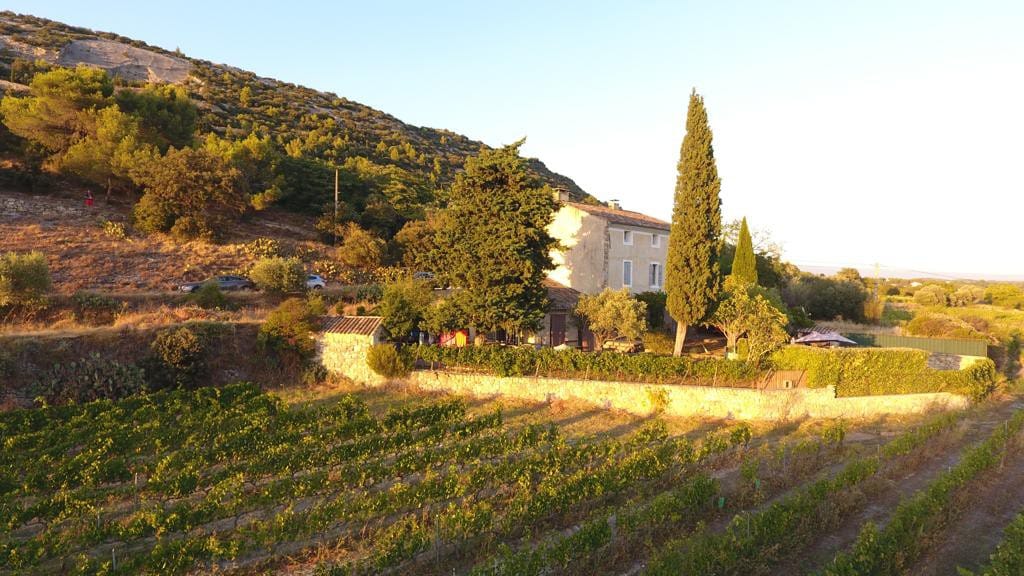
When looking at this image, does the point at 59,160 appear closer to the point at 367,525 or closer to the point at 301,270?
the point at 301,270

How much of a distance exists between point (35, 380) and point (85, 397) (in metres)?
1.90

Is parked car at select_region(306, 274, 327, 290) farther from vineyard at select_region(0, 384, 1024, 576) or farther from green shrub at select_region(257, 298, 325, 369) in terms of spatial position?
vineyard at select_region(0, 384, 1024, 576)

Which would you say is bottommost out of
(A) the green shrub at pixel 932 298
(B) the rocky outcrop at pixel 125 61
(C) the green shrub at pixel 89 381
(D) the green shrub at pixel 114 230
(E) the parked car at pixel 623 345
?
(C) the green shrub at pixel 89 381

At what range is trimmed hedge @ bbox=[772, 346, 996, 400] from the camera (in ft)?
70.6

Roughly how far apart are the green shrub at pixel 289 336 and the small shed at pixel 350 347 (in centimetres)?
64

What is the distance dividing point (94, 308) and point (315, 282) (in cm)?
1226

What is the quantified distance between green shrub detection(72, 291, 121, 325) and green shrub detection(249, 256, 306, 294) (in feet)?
22.2

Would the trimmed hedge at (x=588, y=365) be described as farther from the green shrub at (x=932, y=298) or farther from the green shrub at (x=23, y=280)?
the green shrub at (x=932, y=298)

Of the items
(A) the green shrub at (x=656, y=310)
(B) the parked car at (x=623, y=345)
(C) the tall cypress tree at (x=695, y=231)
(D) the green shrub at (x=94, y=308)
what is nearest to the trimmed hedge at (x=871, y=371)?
(C) the tall cypress tree at (x=695, y=231)

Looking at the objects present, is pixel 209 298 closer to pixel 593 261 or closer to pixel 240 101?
pixel 593 261

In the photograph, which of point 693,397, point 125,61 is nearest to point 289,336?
point 693,397

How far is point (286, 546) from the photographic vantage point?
1048 cm

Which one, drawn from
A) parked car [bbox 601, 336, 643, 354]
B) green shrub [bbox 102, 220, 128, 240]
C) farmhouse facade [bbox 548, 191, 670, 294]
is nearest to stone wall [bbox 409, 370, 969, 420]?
parked car [bbox 601, 336, 643, 354]

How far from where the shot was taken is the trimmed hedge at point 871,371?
21531 mm
